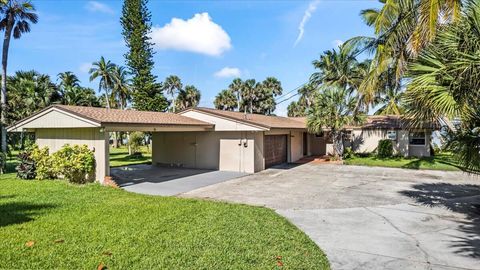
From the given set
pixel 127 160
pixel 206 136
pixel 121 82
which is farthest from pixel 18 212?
pixel 121 82

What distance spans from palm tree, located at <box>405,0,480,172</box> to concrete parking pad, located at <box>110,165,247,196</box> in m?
8.02

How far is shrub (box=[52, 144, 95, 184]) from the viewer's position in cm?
1208

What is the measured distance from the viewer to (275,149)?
19844 mm

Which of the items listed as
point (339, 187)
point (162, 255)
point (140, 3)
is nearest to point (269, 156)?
point (339, 187)

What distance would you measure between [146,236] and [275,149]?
1443 centimetres

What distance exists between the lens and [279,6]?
1703 cm

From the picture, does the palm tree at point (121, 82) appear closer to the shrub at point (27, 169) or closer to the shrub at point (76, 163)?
the shrub at point (27, 169)

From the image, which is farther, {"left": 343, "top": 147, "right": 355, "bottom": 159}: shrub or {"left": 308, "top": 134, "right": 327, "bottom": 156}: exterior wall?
{"left": 308, "top": 134, "right": 327, "bottom": 156}: exterior wall

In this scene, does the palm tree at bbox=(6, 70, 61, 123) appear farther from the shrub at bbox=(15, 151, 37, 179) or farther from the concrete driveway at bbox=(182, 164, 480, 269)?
the concrete driveway at bbox=(182, 164, 480, 269)

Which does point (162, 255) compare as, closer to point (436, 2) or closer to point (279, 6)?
point (436, 2)

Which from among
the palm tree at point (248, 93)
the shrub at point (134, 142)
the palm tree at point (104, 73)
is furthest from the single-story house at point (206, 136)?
the palm tree at point (248, 93)

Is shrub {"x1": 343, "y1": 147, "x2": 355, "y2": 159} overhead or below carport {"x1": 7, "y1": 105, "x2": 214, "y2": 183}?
below

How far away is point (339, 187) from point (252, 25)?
44.6ft

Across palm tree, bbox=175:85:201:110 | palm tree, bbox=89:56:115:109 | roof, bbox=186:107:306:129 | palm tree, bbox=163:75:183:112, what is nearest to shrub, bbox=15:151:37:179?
roof, bbox=186:107:306:129
